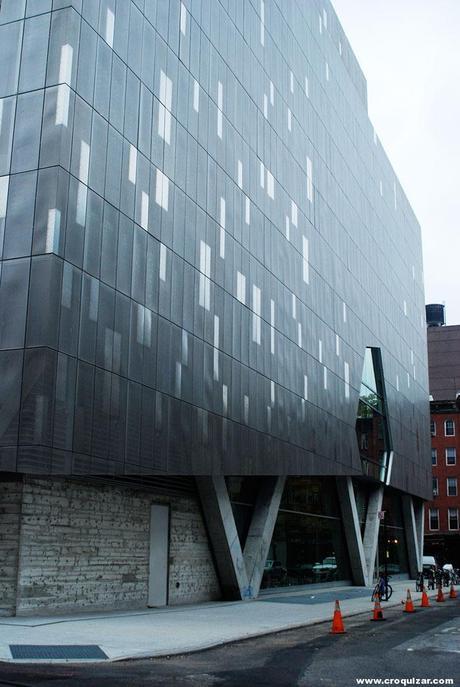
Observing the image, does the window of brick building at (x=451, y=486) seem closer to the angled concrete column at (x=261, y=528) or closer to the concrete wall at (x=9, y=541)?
the angled concrete column at (x=261, y=528)

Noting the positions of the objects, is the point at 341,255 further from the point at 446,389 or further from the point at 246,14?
the point at 446,389

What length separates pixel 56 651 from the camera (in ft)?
46.5

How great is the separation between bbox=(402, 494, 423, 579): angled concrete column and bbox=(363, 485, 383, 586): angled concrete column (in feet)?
35.4

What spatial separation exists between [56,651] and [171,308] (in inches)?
519

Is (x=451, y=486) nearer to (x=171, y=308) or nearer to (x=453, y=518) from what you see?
(x=453, y=518)

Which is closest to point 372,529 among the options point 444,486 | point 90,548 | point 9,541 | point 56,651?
point 90,548

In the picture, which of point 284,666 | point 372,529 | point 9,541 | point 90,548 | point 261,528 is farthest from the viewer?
point 372,529

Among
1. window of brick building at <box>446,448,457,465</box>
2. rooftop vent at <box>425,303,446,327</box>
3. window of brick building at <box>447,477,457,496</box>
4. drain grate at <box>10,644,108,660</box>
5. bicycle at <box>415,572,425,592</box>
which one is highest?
rooftop vent at <box>425,303,446,327</box>

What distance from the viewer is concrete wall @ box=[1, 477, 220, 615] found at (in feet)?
66.2

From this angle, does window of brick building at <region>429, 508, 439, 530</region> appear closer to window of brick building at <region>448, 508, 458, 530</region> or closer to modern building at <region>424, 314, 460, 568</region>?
modern building at <region>424, 314, 460, 568</region>

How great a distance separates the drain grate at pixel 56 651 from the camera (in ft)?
44.2

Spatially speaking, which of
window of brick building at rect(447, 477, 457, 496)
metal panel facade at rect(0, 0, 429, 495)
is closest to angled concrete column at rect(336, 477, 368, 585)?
metal panel facade at rect(0, 0, 429, 495)

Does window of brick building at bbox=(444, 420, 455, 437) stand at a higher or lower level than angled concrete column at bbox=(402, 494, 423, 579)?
higher

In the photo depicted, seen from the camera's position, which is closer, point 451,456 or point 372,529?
point 372,529
